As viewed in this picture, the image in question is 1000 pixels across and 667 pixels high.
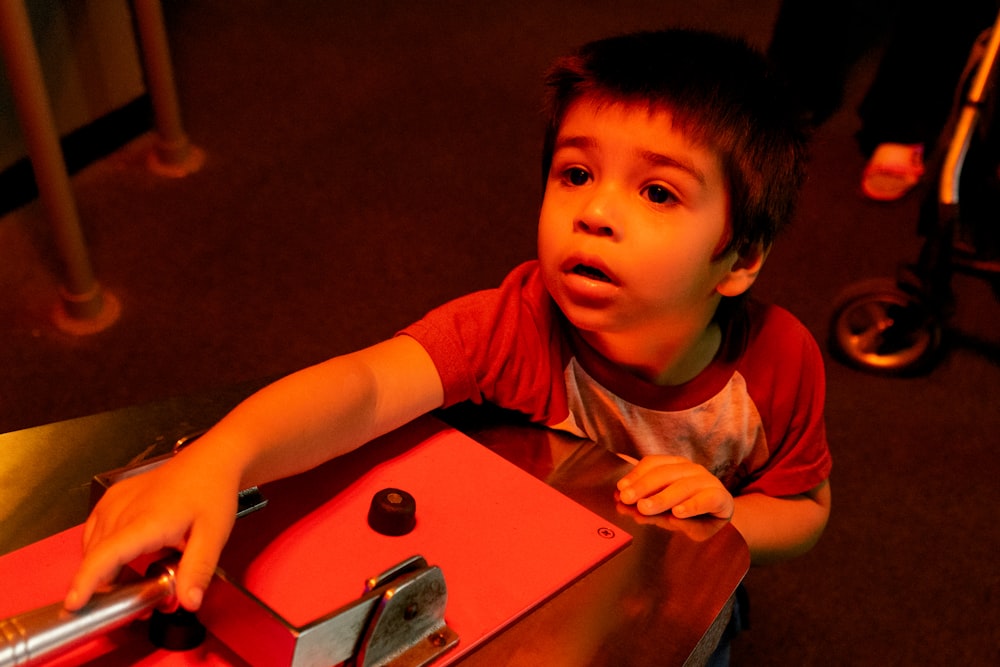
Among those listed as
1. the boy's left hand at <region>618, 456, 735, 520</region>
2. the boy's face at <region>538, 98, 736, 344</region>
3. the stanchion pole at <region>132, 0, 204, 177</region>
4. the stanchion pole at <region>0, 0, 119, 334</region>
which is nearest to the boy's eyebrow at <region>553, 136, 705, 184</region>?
the boy's face at <region>538, 98, 736, 344</region>

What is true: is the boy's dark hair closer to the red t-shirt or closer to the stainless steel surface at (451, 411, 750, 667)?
the red t-shirt

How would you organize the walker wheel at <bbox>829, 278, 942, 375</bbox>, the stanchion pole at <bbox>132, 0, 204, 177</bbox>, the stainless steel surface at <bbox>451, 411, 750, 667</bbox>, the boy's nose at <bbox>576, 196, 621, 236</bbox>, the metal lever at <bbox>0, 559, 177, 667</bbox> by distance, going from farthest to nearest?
the stanchion pole at <bbox>132, 0, 204, 177</bbox>, the walker wheel at <bbox>829, 278, 942, 375</bbox>, the boy's nose at <bbox>576, 196, 621, 236</bbox>, the stainless steel surface at <bbox>451, 411, 750, 667</bbox>, the metal lever at <bbox>0, 559, 177, 667</bbox>

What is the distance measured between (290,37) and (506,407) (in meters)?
2.16

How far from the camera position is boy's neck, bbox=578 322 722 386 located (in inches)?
32.0

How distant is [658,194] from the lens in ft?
2.35

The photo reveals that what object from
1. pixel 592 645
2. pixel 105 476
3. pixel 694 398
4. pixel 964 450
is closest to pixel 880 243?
pixel 964 450

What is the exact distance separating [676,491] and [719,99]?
298mm

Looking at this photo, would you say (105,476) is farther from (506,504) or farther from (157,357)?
(157,357)

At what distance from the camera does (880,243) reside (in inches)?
84.7

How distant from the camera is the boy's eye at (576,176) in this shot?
0.73m

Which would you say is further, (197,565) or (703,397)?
(703,397)

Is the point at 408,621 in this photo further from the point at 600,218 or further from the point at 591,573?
the point at 600,218

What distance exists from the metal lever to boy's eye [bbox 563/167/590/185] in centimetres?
40

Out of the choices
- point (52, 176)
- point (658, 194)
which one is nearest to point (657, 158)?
point (658, 194)
